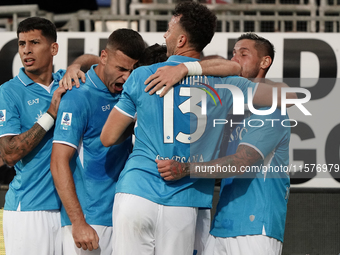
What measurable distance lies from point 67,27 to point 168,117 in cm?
514

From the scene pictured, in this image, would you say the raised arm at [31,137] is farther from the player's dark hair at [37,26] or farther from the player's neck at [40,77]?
the player's dark hair at [37,26]

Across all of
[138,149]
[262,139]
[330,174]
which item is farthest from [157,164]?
[330,174]

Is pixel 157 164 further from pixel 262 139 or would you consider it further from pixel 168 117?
pixel 262 139

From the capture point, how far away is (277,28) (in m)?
6.73

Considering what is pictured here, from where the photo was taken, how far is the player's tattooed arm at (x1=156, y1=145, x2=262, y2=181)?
90.5 inches

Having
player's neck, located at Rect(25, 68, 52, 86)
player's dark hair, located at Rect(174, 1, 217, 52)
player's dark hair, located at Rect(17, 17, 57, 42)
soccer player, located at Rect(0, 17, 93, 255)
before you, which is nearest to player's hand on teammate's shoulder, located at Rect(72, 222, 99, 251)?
soccer player, located at Rect(0, 17, 93, 255)

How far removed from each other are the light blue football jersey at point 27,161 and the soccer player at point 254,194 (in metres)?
1.09

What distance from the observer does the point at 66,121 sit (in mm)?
2646

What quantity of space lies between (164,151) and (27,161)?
104 cm

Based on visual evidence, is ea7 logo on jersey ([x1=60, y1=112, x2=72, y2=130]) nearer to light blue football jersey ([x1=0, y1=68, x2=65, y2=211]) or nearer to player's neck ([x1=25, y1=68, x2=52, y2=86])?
light blue football jersey ([x1=0, y1=68, x2=65, y2=211])

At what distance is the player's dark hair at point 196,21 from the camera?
2.48 m

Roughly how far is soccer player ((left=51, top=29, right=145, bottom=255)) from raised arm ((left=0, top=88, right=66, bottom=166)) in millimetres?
87

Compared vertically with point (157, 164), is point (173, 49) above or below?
above

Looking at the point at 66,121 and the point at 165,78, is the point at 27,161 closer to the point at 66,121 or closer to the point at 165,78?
the point at 66,121
